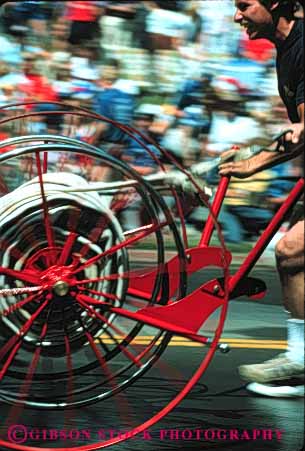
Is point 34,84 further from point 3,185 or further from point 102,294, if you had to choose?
point 102,294

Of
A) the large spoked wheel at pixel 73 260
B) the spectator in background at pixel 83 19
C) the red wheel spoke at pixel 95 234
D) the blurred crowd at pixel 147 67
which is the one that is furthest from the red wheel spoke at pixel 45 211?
the spectator in background at pixel 83 19

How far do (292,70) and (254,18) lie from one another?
0.22 m

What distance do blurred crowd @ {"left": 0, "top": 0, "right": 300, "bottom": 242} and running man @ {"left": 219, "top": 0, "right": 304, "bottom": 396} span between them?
0.05 meters

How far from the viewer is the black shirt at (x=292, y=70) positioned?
13.8 ft

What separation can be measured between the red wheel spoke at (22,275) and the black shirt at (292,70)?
41.7 inches

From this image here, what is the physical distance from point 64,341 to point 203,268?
570 mm

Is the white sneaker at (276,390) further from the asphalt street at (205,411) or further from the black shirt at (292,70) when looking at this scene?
the black shirt at (292,70)

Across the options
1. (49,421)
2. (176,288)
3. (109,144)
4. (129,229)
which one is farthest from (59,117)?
(49,421)

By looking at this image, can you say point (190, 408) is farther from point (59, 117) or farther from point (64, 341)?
point (59, 117)

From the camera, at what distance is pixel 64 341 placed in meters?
4.40

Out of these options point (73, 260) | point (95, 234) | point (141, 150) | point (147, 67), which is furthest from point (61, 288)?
point (147, 67)

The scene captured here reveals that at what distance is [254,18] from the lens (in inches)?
166

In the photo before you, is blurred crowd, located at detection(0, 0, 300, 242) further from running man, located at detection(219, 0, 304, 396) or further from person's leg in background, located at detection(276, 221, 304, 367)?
person's leg in background, located at detection(276, 221, 304, 367)

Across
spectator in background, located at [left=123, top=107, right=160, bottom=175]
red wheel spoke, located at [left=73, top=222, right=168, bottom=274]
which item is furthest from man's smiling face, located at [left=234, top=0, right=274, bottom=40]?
red wheel spoke, located at [left=73, top=222, right=168, bottom=274]
